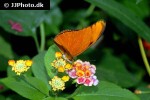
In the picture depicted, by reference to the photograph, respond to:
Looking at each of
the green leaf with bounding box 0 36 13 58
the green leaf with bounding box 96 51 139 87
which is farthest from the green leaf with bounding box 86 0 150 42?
the green leaf with bounding box 0 36 13 58

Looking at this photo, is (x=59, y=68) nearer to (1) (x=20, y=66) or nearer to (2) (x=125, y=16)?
(1) (x=20, y=66)

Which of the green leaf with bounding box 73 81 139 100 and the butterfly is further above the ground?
the butterfly

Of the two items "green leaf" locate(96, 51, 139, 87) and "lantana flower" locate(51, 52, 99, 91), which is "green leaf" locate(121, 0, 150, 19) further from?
"lantana flower" locate(51, 52, 99, 91)

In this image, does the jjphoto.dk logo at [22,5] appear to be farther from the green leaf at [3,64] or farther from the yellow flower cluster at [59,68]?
the yellow flower cluster at [59,68]

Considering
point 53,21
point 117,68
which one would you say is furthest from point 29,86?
point 117,68

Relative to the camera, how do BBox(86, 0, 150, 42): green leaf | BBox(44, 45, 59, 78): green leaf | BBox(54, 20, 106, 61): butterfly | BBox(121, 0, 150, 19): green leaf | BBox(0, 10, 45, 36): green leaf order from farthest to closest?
BBox(121, 0, 150, 19): green leaf
BBox(0, 10, 45, 36): green leaf
BBox(86, 0, 150, 42): green leaf
BBox(44, 45, 59, 78): green leaf
BBox(54, 20, 106, 61): butterfly

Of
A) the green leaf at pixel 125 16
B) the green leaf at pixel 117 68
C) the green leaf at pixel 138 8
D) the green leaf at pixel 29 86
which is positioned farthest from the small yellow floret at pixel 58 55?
the green leaf at pixel 138 8
